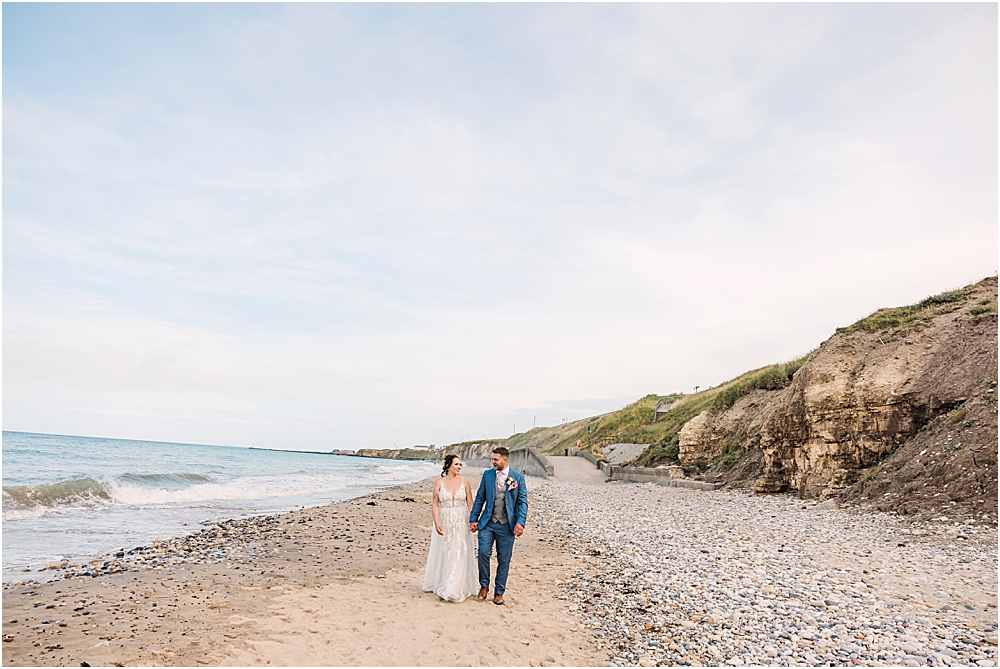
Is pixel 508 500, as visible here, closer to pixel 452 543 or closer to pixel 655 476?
pixel 452 543

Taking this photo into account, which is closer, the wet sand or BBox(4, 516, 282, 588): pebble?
the wet sand

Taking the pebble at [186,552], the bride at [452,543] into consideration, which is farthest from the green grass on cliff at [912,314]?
the pebble at [186,552]


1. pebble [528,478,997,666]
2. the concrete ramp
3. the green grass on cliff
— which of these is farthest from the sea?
the green grass on cliff

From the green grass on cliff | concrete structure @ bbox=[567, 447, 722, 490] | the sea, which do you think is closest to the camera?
the sea

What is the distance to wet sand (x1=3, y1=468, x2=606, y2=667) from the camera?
221 inches

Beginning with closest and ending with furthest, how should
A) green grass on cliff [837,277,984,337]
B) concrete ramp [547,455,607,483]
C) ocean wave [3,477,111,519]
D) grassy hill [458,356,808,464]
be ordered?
ocean wave [3,477,111,519], green grass on cliff [837,277,984,337], grassy hill [458,356,808,464], concrete ramp [547,455,607,483]

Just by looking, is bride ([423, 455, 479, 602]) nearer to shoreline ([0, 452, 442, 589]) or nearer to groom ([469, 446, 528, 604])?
groom ([469, 446, 528, 604])

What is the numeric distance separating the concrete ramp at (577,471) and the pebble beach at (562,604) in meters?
21.3

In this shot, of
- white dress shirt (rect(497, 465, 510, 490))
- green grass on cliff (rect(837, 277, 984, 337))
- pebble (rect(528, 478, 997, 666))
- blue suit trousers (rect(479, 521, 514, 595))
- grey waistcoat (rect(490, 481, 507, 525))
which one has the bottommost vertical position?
pebble (rect(528, 478, 997, 666))

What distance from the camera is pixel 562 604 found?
739 cm

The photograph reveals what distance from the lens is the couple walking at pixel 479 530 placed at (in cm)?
734

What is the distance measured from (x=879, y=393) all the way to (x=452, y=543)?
13.8m

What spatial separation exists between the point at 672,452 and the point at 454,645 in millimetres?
26823

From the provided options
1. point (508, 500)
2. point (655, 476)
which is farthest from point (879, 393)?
point (508, 500)
